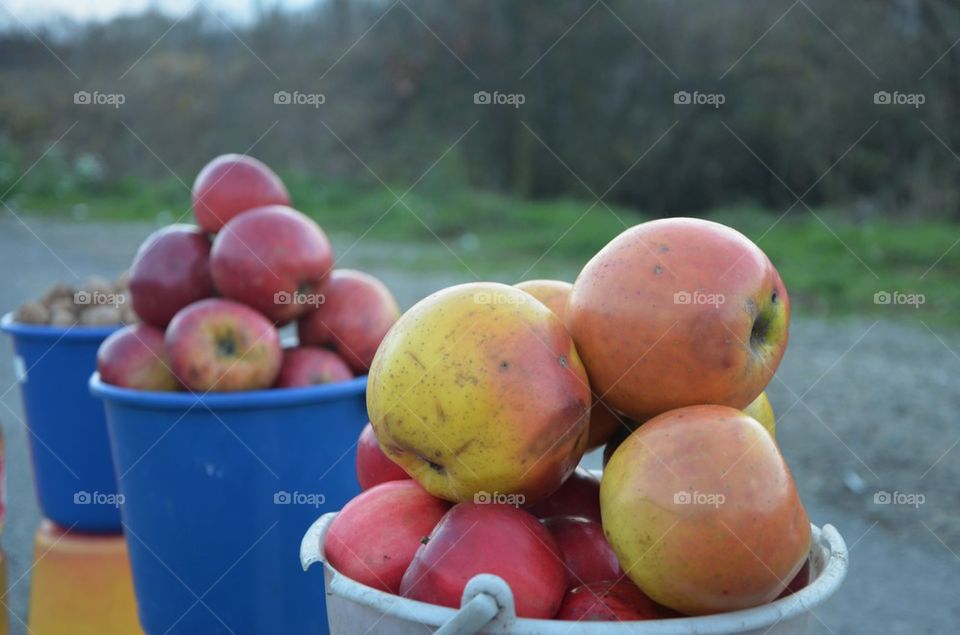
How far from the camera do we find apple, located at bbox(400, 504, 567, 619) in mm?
1156

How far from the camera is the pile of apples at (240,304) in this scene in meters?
2.17

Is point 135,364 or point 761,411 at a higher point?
point 761,411

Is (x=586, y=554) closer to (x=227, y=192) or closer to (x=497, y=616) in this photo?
(x=497, y=616)

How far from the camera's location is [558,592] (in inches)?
Result: 47.2

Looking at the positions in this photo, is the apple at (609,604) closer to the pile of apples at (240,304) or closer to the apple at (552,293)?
the apple at (552,293)

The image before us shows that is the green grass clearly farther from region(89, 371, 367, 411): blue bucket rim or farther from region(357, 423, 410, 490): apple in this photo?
region(357, 423, 410, 490): apple

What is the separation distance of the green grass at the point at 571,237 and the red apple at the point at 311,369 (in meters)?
4.89

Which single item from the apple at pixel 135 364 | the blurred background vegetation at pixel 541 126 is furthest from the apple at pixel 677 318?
the blurred background vegetation at pixel 541 126

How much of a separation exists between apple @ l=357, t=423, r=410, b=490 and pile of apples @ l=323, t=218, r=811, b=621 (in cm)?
12

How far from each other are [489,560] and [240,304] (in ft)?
4.25

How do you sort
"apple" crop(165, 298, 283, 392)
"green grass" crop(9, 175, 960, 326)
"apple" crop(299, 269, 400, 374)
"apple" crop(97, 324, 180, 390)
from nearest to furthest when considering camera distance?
"apple" crop(165, 298, 283, 392) → "apple" crop(97, 324, 180, 390) → "apple" crop(299, 269, 400, 374) → "green grass" crop(9, 175, 960, 326)

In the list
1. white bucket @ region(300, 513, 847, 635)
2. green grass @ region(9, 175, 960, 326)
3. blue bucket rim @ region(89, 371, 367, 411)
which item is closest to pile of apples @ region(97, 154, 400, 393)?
blue bucket rim @ region(89, 371, 367, 411)

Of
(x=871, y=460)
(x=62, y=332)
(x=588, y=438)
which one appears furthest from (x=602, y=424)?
(x=871, y=460)

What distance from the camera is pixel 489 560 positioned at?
3.84 ft
